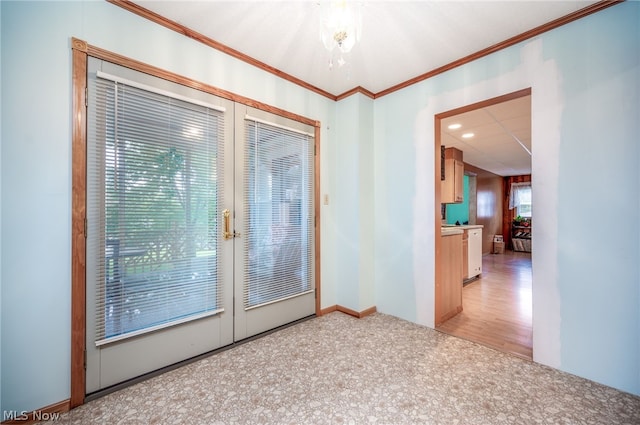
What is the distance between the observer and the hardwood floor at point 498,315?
243 cm

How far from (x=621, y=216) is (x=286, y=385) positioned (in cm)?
258

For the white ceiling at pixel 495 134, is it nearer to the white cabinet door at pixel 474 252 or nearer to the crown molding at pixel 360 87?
the crown molding at pixel 360 87

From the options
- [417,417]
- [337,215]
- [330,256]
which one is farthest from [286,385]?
[337,215]

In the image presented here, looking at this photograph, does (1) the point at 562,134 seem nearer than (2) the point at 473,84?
Yes

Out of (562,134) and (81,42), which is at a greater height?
(81,42)

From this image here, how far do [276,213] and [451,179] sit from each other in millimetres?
3470

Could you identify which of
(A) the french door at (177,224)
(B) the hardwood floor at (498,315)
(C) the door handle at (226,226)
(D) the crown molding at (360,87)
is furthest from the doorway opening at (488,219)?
(C) the door handle at (226,226)

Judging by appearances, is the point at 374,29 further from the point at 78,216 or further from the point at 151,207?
the point at 78,216

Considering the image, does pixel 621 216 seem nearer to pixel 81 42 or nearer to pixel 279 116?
pixel 279 116

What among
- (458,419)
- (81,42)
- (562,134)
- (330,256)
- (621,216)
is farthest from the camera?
(330,256)

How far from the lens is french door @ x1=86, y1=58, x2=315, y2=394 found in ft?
5.66

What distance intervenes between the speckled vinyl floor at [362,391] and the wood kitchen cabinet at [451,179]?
2831mm

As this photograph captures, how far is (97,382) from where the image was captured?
1688 mm

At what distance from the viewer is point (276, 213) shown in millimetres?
2682
